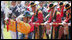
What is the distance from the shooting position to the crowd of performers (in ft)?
16.7

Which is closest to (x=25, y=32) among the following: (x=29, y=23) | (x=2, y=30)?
(x=29, y=23)

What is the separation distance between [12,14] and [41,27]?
0.82 meters

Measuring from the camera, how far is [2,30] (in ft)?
17.0

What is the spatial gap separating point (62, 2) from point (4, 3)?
4.85 ft

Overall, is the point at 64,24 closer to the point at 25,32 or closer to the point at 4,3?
the point at 25,32

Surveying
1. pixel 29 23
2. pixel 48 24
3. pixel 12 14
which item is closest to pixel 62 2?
pixel 48 24

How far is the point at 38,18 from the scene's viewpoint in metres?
5.11

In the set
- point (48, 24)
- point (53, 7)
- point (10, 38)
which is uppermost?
point (53, 7)

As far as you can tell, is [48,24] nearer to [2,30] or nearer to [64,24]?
[64,24]

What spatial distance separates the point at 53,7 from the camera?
513cm

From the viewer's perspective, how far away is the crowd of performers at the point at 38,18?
5.08 meters

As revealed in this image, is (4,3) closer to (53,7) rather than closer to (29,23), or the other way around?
(29,23)

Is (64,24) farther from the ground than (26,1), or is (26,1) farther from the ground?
(26,1)

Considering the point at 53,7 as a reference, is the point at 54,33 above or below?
below
